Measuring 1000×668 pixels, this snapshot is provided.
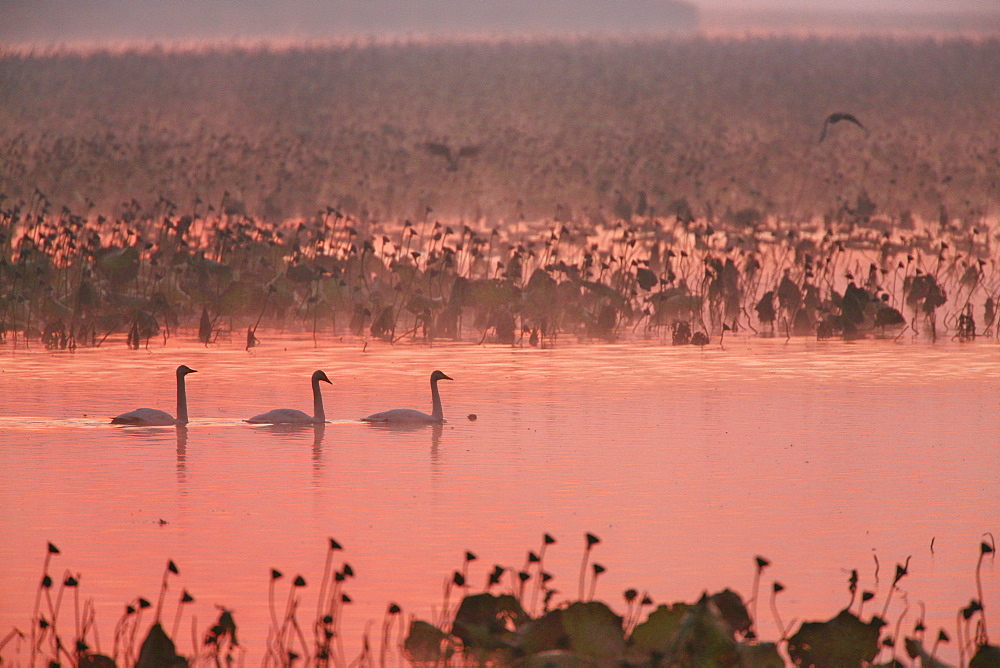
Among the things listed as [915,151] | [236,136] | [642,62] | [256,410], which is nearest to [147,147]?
[236,136]

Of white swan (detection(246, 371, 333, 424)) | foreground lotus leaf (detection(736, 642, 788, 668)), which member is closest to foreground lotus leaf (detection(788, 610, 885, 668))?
foreground lotus leaf (detection(736, 642, 788, 668))

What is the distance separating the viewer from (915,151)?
35344 millimetres

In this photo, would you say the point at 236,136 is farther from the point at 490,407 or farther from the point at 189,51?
the point at 490,407

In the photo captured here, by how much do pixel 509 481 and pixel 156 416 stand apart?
305 cm

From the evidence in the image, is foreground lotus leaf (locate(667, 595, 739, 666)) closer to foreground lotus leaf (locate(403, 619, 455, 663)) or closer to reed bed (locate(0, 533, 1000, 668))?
reed bed (locate(0, 533, 1000, 668))

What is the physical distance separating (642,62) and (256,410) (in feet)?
132

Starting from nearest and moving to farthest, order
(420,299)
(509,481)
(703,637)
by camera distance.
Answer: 1. (703,637)
2. (509,481)
3. (420,299)

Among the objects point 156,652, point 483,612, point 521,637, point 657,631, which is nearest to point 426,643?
point 483,612

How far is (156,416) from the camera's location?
1113 centimetres

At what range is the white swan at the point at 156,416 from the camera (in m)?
11.1

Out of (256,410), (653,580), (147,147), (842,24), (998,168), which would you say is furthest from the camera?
(842,24)

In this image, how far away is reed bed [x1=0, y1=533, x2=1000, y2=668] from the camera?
5.21 metres

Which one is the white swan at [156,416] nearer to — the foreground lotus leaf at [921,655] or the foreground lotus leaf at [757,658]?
the foreground lotus leaf at [757,658]

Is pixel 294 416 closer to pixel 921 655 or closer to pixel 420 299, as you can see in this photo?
pixel 420 299
